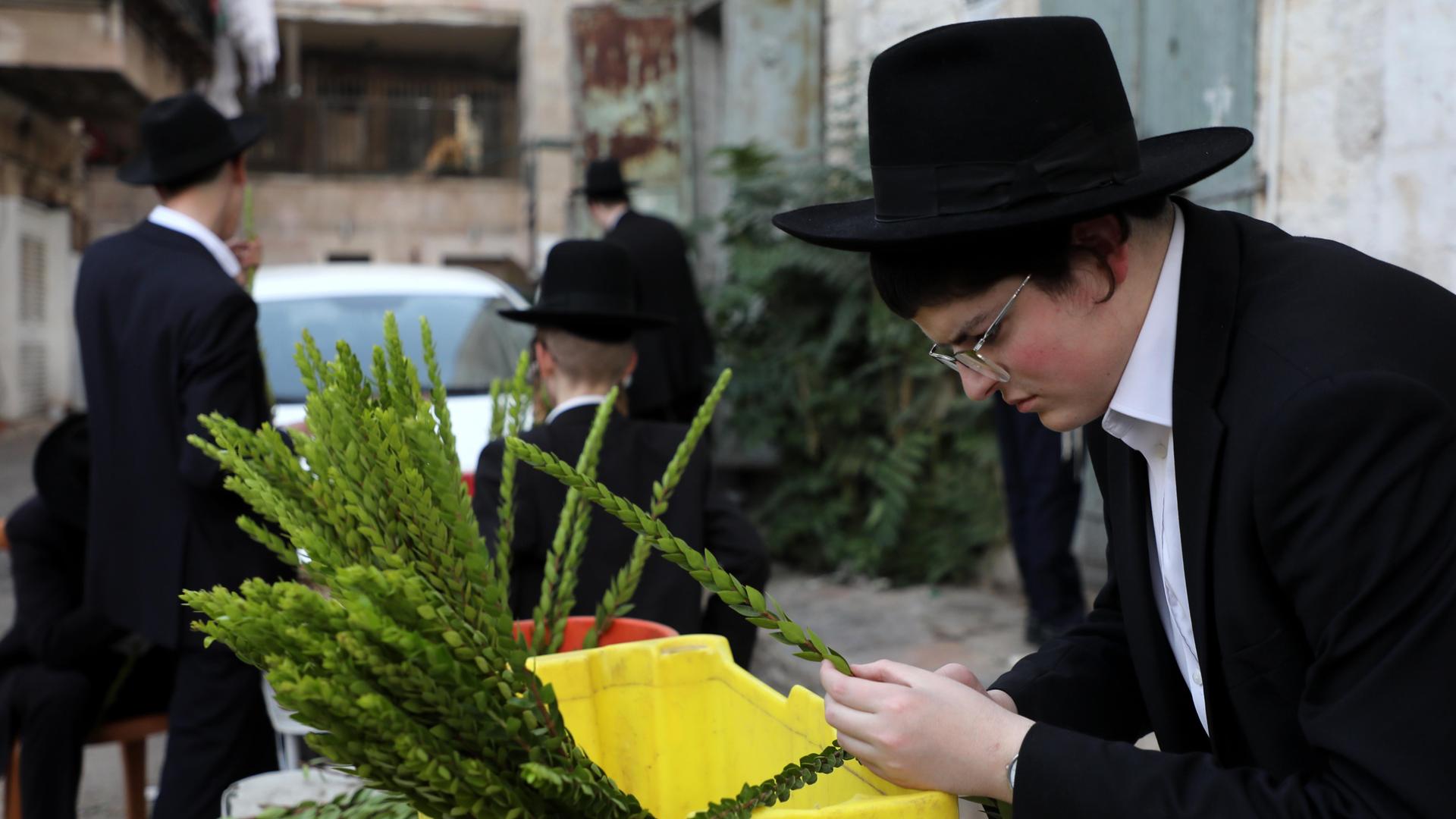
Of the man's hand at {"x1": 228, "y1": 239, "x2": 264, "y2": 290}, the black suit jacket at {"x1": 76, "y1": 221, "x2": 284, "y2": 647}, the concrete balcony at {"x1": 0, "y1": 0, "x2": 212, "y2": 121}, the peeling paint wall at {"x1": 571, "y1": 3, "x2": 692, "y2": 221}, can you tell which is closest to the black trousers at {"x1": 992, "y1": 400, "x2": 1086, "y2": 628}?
the man's hand at {"x1": 228, "y1": 239, "x2": 264, "y2": 290}

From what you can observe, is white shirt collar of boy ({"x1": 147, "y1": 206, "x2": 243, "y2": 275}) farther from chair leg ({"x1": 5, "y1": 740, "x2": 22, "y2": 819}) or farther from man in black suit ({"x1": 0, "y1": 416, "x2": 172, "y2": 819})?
chair leg ({"x1": 5, "y1": 740, "x2": 22, "y2": 819})

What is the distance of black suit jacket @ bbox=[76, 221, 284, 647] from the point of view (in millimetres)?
3014

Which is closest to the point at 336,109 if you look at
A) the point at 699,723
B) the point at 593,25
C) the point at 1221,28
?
the point at 593,25

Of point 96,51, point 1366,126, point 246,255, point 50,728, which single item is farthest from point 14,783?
point 96,51

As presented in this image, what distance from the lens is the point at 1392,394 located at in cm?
113

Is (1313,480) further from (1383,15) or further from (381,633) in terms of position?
(1383,15)

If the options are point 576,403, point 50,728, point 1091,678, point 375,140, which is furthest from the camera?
point 375,140

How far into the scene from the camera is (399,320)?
18.3 feet

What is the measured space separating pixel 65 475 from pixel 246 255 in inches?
28.0

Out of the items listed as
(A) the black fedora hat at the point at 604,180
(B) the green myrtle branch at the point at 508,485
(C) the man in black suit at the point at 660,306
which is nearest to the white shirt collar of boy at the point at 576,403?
(B) the green myrtle branch at the point at 508,485

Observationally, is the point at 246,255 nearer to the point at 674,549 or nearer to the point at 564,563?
the point at 564,563

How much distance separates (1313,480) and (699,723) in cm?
80

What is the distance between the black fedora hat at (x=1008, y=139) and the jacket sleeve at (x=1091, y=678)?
393mm

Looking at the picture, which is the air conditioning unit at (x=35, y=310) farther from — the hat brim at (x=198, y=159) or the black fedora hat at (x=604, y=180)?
the hat brim at (x=198, y=159)
